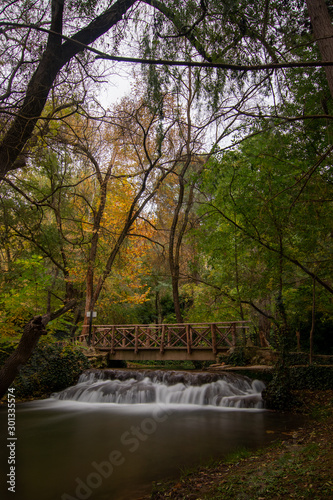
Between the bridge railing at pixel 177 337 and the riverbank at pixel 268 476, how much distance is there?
707 centimetres

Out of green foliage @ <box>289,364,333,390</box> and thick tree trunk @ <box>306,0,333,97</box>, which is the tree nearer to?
thick tree trunk @ <box>306,0,333,97</box>

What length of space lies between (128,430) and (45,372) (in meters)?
5.18

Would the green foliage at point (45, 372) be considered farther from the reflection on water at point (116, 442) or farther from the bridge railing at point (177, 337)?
the bridge railing at point (177, 337)

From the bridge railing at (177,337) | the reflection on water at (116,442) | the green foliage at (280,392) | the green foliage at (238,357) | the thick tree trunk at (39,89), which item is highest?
the thick tree trunk at (39,89)

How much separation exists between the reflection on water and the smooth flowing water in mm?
16

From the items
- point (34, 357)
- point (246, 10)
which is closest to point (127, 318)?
point (34, 357)

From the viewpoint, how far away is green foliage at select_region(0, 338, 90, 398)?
10.6 metres

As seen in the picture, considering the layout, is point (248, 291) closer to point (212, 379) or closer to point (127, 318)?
point (212, 379)

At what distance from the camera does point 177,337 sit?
13836 mm

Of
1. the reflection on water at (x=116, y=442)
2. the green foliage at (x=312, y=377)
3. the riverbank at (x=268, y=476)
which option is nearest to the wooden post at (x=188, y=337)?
the reflection on water at (x=116, y=442)

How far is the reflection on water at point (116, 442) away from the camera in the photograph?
14.8ft

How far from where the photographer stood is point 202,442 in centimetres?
630

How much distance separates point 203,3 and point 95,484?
20.6ft

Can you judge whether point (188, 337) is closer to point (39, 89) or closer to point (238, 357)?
point (238, 357)
